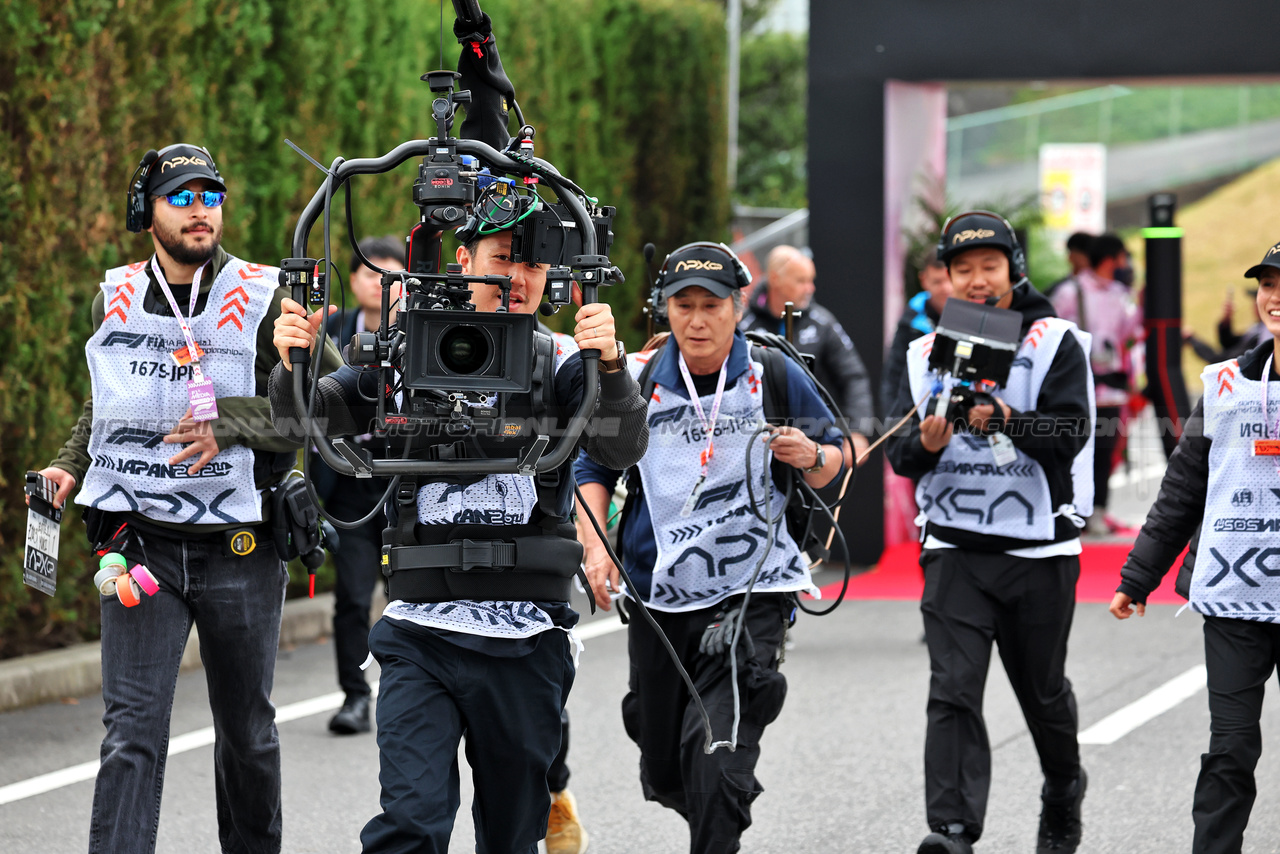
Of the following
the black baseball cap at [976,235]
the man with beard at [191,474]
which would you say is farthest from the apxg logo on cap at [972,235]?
the man with beard at [191,474]

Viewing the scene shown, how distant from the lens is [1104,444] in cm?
1317

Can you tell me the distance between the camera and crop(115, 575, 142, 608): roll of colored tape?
187 inches

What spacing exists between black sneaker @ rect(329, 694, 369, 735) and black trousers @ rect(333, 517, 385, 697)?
0.05 metres

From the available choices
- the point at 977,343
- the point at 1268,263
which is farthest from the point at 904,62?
the point at 1268,263

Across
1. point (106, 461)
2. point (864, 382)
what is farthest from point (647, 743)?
point (864, 382)

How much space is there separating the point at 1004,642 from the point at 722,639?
125 cm

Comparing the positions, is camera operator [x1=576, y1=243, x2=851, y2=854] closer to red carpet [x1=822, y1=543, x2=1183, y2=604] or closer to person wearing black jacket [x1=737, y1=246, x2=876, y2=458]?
person wearing black jacket [x1=737, y1=246, x2=876, y2=458]

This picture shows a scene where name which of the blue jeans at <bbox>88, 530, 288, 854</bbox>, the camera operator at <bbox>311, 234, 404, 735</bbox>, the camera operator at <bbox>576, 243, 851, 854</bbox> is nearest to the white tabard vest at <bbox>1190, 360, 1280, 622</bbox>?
the camera operator at <bbox>576, 243, 851, 854</bbox>

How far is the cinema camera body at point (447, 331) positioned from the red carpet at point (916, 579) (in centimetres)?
751

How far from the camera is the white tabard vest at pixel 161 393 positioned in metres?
4.93

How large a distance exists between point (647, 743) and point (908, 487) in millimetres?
8105

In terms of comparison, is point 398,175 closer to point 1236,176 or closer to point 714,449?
point 714,449

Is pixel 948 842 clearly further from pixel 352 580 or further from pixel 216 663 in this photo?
pixel 352 580

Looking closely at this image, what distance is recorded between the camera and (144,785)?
465cm
